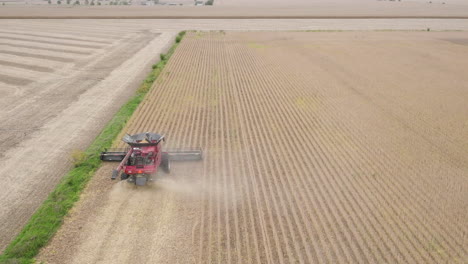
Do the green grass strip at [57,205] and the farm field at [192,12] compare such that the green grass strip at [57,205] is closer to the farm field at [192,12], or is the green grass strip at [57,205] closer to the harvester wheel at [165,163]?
the harvester wheel at [165,163]

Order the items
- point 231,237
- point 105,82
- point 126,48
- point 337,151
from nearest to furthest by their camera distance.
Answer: point 231,237
point 337,151
point 105,82
point 126,48

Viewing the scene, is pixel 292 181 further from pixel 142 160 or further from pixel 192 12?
pixel 192 12

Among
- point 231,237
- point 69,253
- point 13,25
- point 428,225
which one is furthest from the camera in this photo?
point 13,25

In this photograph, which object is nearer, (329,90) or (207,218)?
(207,218)

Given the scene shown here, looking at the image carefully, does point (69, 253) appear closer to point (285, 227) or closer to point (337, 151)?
point (285, 227)

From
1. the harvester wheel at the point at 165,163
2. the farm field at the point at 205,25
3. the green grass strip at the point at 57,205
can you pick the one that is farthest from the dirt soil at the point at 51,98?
the farm field at the point at 205,25

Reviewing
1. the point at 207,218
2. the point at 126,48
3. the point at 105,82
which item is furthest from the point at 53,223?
the point at 126,48

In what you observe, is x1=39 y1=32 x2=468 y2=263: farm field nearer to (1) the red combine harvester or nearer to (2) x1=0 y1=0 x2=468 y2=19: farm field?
(1) the red combine harvester

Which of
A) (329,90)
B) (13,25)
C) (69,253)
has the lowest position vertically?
(69,253)
